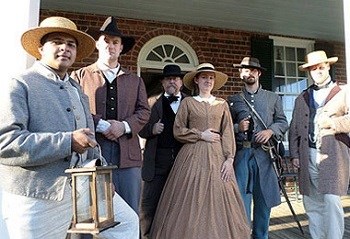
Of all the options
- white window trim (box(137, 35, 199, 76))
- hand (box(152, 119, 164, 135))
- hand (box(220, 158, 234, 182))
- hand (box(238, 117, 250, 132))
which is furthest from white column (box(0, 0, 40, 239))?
white window trim (box(137, 35, 199, 76))

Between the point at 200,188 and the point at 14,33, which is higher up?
the point at 14,33

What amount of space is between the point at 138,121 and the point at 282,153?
1.57 metres

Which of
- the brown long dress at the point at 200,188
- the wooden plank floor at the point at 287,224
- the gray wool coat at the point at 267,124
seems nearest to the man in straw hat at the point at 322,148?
the gray wool coat at the point at 267,124

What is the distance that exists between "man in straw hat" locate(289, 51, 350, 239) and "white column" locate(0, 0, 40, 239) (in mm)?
2286

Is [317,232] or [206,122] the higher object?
[206,122]

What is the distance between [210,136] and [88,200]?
5.30 ft

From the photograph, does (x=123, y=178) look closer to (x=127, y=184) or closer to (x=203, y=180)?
(x=127, y=184)

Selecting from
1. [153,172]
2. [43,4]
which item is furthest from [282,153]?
[43,4]

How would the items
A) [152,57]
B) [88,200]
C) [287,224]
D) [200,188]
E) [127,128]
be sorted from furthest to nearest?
[152,57] → [287,224] → [200,188] → [127,128] → [88,200]

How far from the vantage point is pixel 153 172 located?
314cm

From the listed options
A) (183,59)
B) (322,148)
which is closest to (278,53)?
(183,59)

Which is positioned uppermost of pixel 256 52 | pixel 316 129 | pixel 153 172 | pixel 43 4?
pixel 43 4

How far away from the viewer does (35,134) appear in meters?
1.57

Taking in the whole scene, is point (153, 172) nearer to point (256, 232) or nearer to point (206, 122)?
point (206, 122)
